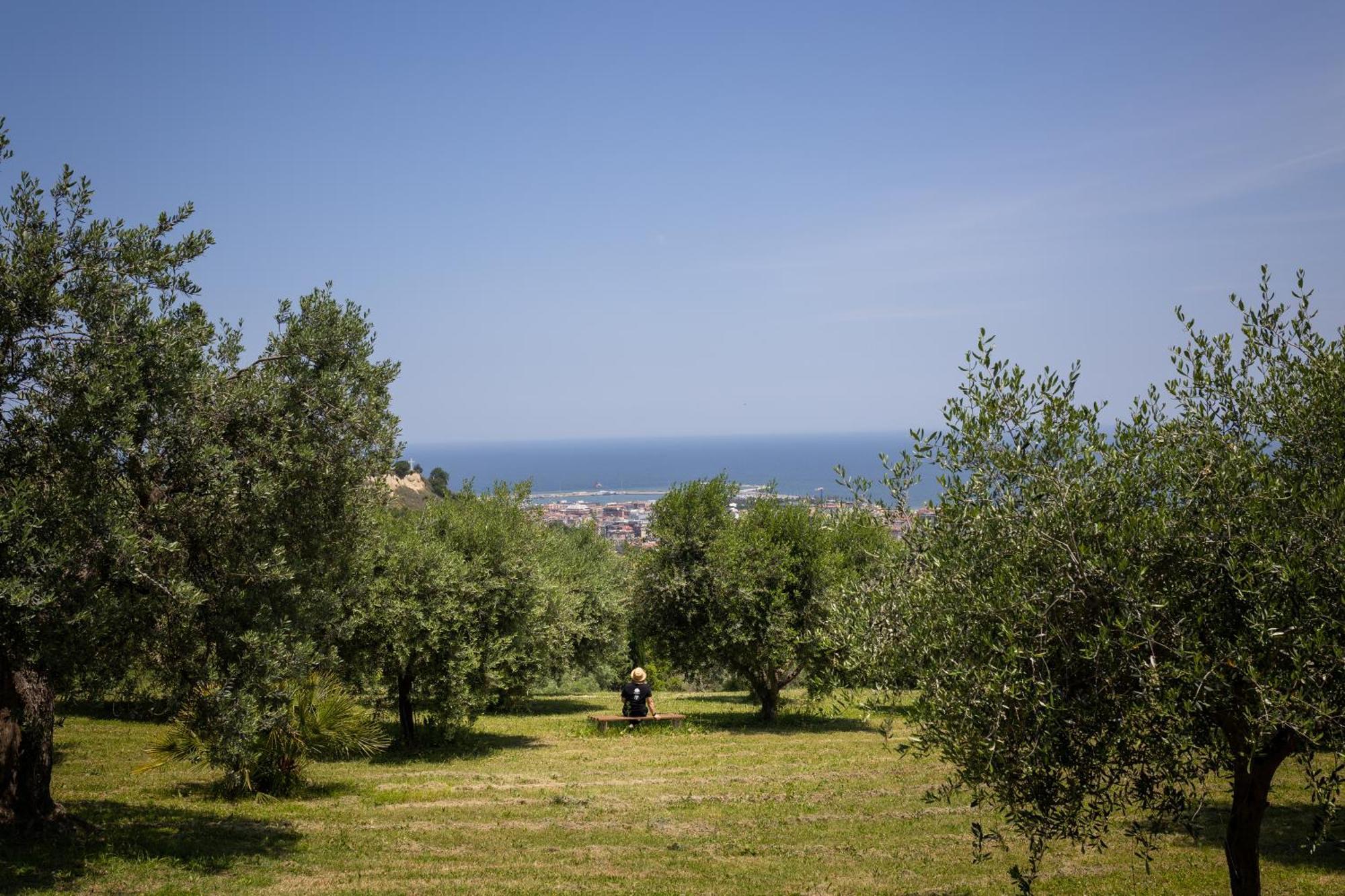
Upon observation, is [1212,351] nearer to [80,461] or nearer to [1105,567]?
[1105,567]

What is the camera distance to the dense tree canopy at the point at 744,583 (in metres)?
27.9

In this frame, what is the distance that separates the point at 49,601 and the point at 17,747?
14.7ft

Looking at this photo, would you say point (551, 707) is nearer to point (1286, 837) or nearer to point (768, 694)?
point (768, 694)

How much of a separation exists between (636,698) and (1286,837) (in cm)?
1864

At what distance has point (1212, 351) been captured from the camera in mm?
9242

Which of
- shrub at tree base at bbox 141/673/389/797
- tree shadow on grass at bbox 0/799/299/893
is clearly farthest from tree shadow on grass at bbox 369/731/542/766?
tree shadow on grass at bbox 0/799/299/893

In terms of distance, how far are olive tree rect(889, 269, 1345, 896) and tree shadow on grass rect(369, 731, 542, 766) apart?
17.3 metres

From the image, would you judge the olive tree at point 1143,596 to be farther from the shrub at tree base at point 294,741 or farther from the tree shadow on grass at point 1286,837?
the shrub at tree base at point 294,741

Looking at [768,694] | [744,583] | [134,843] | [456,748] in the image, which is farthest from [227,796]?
[768,694]

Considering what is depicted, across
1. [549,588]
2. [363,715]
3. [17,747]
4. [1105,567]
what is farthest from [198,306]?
[549,588]

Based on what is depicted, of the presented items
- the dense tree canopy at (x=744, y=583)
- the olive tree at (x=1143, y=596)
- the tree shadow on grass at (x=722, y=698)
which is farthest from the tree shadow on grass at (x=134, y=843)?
the tree shadow on grass at (x=722, y=698)

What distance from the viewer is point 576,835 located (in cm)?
1474

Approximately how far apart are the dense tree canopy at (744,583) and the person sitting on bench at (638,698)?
1321 mm

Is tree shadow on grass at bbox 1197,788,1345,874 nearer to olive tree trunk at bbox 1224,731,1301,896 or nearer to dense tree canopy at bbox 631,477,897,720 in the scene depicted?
olive tree trunk at bbox 1224,731,1301,896
